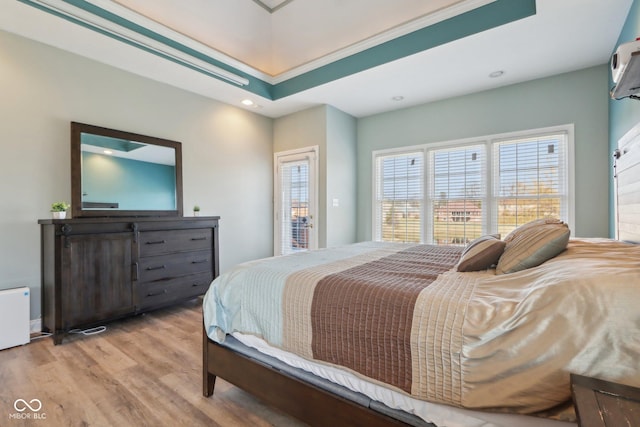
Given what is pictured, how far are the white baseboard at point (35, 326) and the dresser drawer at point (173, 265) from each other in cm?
89

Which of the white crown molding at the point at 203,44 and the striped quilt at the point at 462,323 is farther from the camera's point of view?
the white crown molding at the point at 203,44

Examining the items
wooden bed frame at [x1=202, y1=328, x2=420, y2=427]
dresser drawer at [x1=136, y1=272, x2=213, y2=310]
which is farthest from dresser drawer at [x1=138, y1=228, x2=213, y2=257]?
wooden bed frame at [x1=202, y1=328, x2=420, y2=427]

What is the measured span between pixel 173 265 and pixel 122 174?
1.16 metres

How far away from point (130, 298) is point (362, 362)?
2.74 m

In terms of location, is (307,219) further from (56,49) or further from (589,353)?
(589,353)

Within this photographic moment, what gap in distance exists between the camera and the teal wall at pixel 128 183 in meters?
3.05

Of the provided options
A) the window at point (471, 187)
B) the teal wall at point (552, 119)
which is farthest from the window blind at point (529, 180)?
the teal wall at point (552, 119)

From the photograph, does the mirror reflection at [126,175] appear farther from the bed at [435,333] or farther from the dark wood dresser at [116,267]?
the bed at [435,333]

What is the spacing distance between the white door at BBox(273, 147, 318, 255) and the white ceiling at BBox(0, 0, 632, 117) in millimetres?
860

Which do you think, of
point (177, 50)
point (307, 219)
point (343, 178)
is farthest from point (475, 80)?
point (177, 50)

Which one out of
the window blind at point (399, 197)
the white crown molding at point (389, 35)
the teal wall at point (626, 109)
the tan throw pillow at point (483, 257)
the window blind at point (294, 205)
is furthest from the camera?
the window blind at point (294, 205)

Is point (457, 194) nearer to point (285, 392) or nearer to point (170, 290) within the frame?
point (285, 392)

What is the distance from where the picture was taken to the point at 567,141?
3.40 meters

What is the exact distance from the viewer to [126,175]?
3309 millimetres
